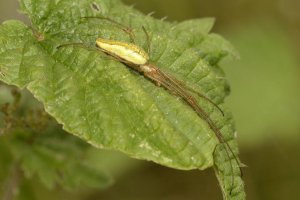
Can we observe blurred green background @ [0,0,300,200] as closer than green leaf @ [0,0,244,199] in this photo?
No

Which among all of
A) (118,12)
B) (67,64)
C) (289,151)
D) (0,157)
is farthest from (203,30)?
(289,151)

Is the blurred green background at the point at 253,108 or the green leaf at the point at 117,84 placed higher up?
the green leaf at the point at 117,84

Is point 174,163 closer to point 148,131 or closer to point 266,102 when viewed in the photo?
point 148,131

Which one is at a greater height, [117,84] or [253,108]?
[117,84]

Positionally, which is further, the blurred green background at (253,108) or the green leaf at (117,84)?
the blurred green background at (253,108)

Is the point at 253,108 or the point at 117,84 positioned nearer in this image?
the point at 117,84
